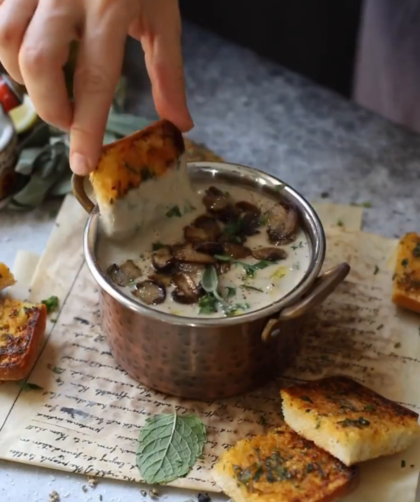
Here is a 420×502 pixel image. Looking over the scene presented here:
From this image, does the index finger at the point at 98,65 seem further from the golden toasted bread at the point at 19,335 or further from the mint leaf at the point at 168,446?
→ the mint leaf at the point at 168,446

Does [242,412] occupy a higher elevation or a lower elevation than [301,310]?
lower

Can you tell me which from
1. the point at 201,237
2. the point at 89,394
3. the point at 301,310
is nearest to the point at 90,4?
the point at 201,237

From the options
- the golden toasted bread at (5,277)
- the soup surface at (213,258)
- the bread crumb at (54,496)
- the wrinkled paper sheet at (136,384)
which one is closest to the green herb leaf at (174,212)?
the soup surface at (213,258)

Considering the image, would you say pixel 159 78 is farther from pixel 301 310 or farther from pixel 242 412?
pixel 242 412

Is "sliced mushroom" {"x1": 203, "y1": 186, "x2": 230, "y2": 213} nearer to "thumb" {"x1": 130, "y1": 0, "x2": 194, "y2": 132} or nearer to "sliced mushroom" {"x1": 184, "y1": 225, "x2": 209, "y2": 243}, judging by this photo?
"sliced mushroom" {"x1": 184, "y1": 225, "x2": 209, "y2": 243}

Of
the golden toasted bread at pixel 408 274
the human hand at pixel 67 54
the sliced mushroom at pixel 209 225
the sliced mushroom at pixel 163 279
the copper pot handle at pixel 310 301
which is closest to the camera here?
the human hand at pixel 67 54

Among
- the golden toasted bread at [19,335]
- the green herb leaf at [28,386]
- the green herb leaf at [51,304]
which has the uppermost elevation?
the golden toasted bread at [19,335]

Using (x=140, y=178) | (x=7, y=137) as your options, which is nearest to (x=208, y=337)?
(x=140, y=178)
